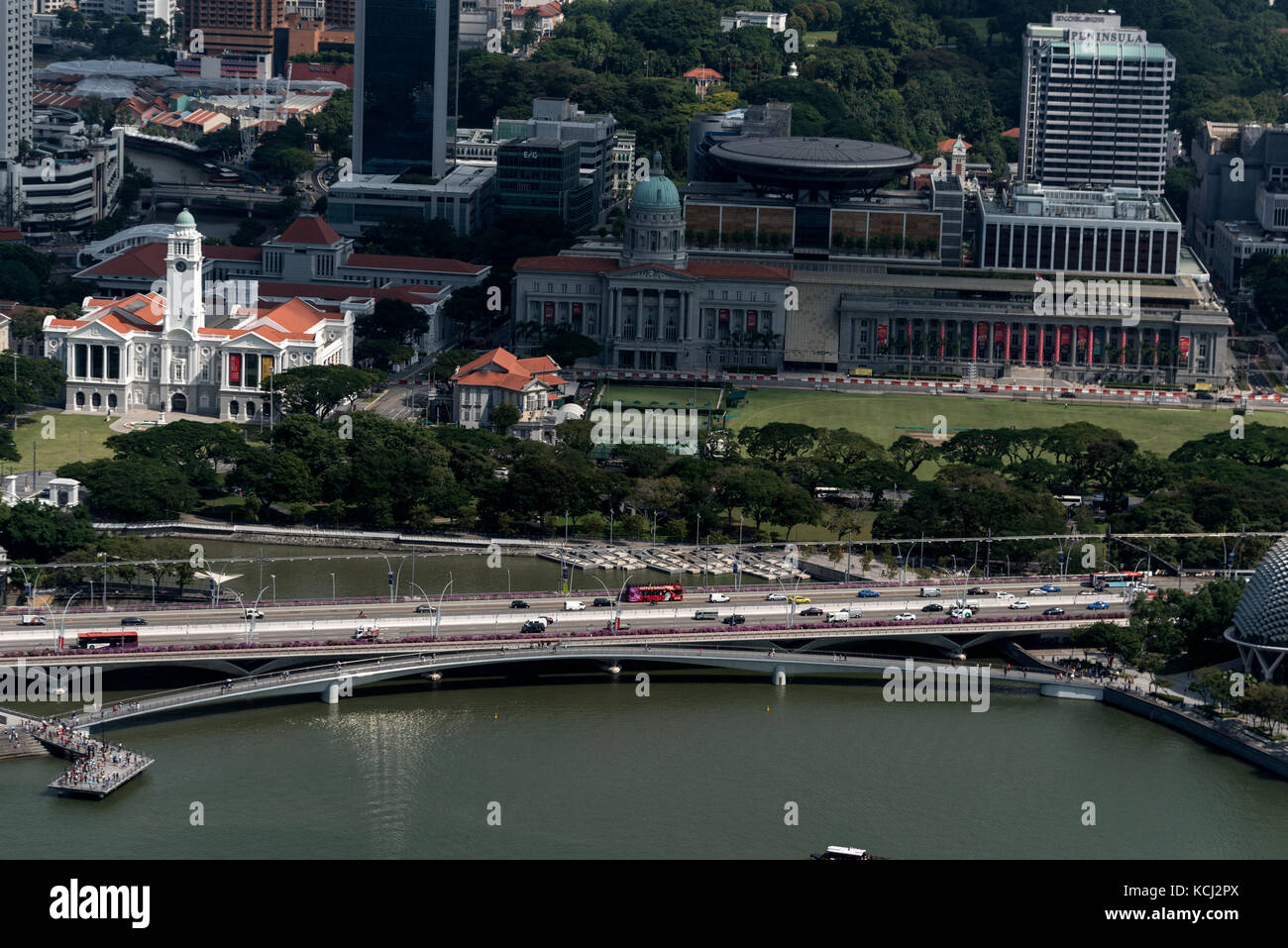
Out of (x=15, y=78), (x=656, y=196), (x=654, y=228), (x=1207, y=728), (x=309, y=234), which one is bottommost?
(x=1207, y=728)

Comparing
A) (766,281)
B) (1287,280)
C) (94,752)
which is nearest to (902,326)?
(766,281)

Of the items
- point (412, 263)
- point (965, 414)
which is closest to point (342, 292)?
point (412, 263)

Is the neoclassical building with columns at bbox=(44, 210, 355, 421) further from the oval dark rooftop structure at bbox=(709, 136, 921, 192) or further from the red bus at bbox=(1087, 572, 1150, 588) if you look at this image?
the red bus at bbox=(1087, 572, 1150, 588)

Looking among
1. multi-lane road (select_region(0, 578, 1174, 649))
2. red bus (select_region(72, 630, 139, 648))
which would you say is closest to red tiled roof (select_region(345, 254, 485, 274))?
multi-lane road (select_region(0, 578, 1174, 649))

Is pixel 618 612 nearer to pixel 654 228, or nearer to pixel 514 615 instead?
pixel 514 615

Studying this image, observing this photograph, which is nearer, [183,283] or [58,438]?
[58,438]

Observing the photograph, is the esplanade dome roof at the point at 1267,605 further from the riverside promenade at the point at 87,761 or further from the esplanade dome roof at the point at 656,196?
the esplanade dome roof at the point at 656,196

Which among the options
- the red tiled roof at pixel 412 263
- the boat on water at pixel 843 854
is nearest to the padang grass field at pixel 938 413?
the red tiled roof at pixel 412 263

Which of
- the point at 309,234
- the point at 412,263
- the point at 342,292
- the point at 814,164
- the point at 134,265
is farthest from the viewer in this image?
the point at 814,164
